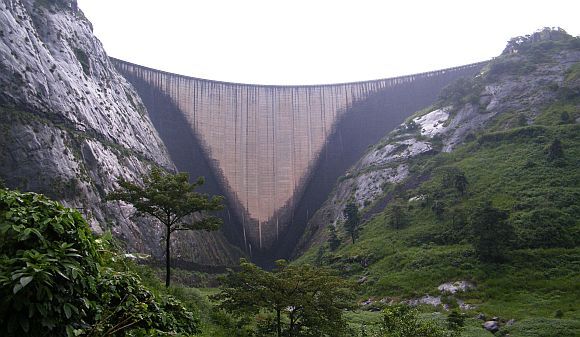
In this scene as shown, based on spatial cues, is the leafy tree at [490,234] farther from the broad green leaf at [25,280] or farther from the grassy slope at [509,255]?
the broad green leaf at [25,280]

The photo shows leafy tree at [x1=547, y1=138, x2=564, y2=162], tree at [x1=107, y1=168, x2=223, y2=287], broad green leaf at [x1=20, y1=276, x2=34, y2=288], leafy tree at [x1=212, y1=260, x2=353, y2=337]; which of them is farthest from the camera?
leafy tree at [x1=547, y1=138, x2=564, y2=162]

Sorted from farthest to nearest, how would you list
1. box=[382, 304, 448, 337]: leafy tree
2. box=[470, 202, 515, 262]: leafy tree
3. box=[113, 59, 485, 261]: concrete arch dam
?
box=[113, 59, 485, 261]: concrete arch dam < box=[470, 202, 515, 262]: leafy tree < box=[382, 304, 448, 337]: leafy tree

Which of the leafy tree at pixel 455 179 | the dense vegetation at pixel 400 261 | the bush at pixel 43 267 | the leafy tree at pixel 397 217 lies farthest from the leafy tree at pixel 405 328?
the leafy tree at pixel 455 179

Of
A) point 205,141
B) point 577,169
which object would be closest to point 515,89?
point 577,169

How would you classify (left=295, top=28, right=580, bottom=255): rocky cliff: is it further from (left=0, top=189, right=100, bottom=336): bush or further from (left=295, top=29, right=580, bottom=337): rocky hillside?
(left=0, top=189, right=100, bottom=336): bush

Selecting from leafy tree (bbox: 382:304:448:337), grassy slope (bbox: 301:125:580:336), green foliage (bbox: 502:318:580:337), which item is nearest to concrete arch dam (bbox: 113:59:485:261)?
grassy slope (bbox: 301:125:580:336)

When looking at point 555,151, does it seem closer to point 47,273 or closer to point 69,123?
point 69,123
